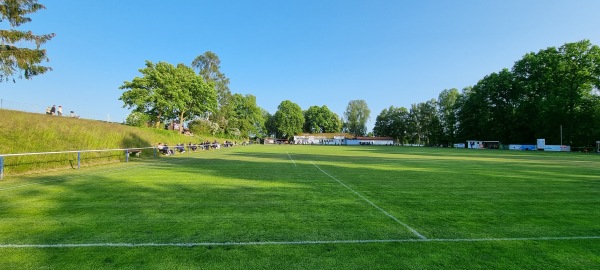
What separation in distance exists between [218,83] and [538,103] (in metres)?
65.0

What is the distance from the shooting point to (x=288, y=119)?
122m

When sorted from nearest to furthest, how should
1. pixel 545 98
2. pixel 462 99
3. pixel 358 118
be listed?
pixel 545 98, pixel 462 99, pixel 358 118

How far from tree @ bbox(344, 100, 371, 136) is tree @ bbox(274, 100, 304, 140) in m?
23.3

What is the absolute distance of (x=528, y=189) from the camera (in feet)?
31.6

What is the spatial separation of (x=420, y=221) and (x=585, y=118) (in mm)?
69298

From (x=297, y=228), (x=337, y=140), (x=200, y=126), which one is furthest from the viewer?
(x=337, y=140)

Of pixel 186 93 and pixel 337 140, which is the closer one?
pixel 186 93

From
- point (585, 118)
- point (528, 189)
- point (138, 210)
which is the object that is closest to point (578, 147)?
point (585, 118)

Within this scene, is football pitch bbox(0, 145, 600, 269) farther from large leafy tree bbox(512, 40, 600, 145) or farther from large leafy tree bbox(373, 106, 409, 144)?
large leafy tree bbox(373, 106, 409, 144)

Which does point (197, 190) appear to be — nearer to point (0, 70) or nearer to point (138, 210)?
point (138, 210)

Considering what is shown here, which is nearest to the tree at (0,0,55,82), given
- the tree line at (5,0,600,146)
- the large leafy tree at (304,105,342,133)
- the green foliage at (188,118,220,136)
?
the tree line at (5,0,600,146)

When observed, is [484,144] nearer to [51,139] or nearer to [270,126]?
[270,126]

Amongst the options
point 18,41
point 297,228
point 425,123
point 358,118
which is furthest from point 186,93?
point 358,118

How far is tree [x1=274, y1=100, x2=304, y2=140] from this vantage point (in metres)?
122
